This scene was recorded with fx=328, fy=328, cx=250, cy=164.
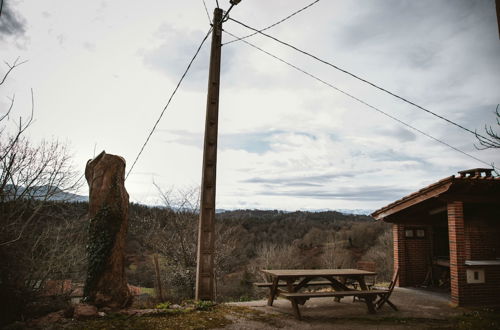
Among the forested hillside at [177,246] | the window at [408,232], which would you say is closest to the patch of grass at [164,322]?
Result: the forested hillside at [177,246]

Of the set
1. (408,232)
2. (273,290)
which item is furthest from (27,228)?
(408,232)

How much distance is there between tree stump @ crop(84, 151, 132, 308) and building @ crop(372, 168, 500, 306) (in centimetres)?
722

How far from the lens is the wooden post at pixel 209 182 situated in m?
6.84

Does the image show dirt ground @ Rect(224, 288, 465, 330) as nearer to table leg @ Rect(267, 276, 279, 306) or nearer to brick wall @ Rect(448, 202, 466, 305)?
table leg @ Rect(267, 276, 279, 306)

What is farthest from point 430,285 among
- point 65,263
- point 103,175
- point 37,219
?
point 37,219

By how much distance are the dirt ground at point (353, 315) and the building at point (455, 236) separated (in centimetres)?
85

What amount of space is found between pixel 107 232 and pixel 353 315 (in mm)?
5238

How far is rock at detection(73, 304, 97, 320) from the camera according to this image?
552cm

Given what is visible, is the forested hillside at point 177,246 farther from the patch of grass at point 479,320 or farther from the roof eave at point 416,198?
the roof eave at point 416,198

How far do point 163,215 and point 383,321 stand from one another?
43.7ft

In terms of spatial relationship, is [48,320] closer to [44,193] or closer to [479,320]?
[44,193]

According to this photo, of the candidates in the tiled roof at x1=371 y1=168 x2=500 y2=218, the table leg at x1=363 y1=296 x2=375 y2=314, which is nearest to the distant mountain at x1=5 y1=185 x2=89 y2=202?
the table leg at x1=363 y1=296 x2=375 y2=314

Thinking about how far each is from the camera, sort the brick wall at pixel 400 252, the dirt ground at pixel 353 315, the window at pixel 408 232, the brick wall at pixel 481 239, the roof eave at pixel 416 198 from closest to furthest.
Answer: the dirt ground at pixel 353 315, the roof eave at pixel 416 198, the brick wall at pixel 481 239, the brick wall at pixel 400 252, the window at pixel 408 232

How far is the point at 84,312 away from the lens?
5.57m
